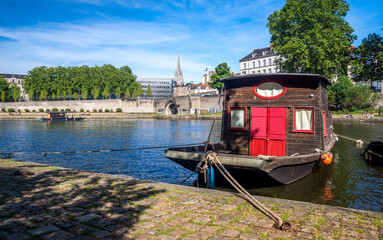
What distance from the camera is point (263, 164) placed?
8695 mm

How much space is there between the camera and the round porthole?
11.4 meters

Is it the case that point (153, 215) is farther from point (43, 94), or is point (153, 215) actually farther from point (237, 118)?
point (43, 94)

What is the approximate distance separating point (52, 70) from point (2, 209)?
125296 mm

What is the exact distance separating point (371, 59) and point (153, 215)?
28.4 meters

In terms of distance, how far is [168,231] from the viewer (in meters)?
4.71

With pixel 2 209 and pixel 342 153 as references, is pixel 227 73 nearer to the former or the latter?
pixel 342 153

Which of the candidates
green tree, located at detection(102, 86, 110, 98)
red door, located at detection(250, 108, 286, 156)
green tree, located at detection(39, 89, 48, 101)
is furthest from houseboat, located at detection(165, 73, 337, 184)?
green tree, located at detection(39, 89, 48, 101)

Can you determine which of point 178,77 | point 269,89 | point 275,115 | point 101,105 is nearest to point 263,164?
point 275,115

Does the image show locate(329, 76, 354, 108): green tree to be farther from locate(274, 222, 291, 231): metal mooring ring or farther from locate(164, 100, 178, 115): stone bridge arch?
locate(274, 222, 291, 231): metal mooring ring

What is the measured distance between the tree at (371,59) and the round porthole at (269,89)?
705 inches

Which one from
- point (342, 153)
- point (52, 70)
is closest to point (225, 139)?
point (342, 153)

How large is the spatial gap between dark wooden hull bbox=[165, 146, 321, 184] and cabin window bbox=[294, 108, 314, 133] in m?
1.15

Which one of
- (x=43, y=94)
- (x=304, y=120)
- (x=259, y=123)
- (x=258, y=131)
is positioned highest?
(x=43, y=94)

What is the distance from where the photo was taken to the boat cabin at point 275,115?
1107 cm
